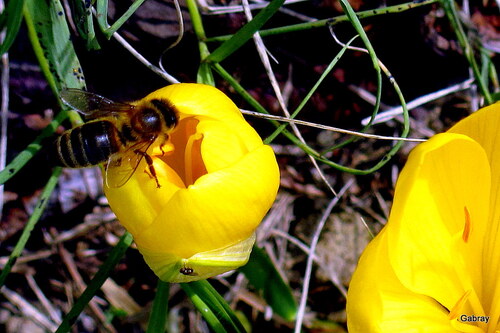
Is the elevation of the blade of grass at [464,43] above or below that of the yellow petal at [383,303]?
above

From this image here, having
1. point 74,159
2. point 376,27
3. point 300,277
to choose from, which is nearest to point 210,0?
point 376,27

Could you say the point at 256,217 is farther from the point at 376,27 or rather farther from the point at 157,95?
the point at 376,27

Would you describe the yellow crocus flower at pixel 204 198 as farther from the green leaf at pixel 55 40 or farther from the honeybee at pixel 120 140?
the green leaf at pixel 55 40

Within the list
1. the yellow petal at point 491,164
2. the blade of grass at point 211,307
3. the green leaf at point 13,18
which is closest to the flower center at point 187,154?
the blade of grass at point 211,307

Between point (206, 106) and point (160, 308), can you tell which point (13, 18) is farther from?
point (160, 308)

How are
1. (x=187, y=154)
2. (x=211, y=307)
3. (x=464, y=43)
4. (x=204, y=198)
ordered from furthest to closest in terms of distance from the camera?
1. (x=464, y=43)
2. (x=211, y=307)
3. (x=187, y=154)
4. (x=204, y=198)

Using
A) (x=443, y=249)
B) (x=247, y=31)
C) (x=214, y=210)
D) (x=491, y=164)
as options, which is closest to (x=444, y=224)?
(x=443, y=249)
